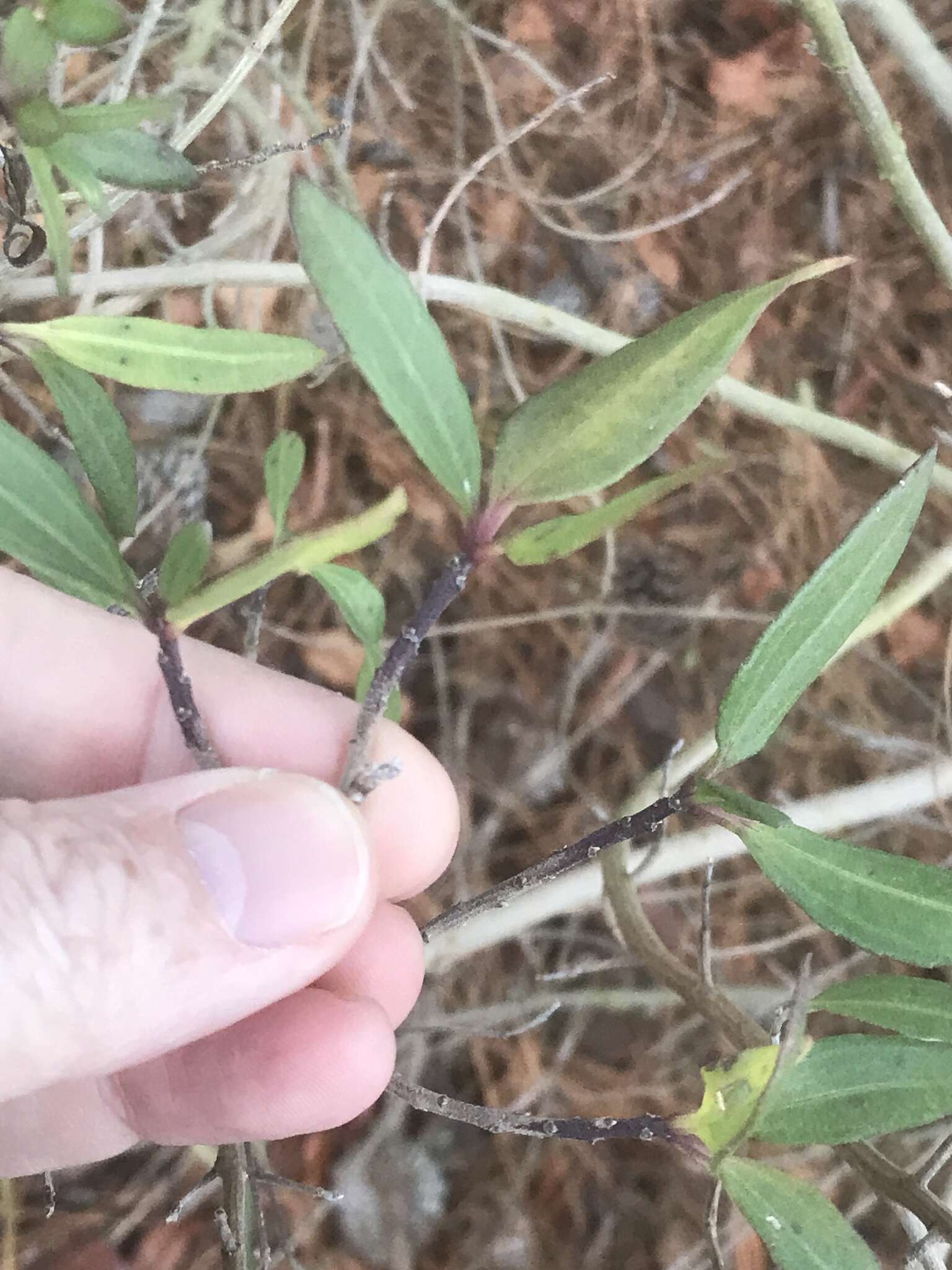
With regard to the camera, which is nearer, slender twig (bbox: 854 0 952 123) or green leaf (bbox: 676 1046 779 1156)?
green leaf (bbox: 676 1046 779 1156)

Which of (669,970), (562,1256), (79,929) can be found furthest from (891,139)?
(562,1256)

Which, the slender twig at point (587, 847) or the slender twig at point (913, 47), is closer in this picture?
the slender twig at point (587, 847)

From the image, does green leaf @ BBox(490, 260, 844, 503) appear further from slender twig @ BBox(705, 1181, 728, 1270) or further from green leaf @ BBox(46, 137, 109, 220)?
slender twig @ BBox(705, 1181, 728, 1270)

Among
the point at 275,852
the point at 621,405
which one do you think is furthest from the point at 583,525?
the point at 275,852

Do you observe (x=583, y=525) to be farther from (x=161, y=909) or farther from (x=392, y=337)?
(x=161, y=909)

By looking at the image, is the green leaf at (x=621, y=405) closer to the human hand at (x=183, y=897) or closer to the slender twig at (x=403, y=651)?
the slender twig at (x=403, y=651)

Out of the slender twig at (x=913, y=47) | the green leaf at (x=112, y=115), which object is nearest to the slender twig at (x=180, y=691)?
the green leaf at (x=112, y=115)

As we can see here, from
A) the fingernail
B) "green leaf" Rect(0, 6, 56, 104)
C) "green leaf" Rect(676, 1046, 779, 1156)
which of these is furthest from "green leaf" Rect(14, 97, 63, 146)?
"green leaf" Rect(676, 1046, 779, 1156)
